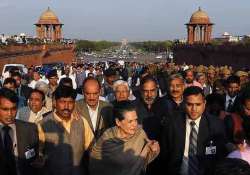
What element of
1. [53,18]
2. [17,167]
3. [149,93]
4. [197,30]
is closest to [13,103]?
[17,167]

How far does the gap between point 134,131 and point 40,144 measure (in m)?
1.08

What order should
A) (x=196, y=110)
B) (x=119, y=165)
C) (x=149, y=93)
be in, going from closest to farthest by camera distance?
(x=119, y=165) < (x=196, y=110) < (x=149, y=93)

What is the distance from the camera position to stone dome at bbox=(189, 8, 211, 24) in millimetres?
75450

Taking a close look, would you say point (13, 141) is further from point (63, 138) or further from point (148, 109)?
point (148, 109)

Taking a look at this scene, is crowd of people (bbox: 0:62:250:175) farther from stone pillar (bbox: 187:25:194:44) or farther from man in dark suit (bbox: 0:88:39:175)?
stone pillar (bbox: 187:25:194:44)

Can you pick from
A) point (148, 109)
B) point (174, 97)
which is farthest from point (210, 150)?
point (174, 97)

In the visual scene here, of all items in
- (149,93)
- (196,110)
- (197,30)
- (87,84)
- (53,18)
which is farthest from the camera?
(53,18)

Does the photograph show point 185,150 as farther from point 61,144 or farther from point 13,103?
point 13,103

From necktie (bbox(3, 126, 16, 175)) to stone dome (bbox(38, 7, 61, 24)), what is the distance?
78.3 m

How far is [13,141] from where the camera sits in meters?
5.41

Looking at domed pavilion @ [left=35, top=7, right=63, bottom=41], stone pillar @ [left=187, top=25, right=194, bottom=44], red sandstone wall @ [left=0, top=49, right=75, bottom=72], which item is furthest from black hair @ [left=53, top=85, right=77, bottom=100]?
domed pavilion @ [left=35, top=7, right=63, bottom=41]

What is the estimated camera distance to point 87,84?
6.87 metres

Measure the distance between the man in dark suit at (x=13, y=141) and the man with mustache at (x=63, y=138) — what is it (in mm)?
286

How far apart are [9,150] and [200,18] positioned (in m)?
71.8
